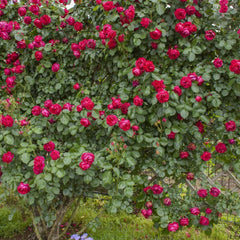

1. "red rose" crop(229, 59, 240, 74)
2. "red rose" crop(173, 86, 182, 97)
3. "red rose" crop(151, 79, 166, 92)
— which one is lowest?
"red rose" crop(173, 86, 182, 97)

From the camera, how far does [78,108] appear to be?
60.6 inches

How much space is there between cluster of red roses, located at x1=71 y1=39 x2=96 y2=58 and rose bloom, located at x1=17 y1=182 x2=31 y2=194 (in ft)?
2.99

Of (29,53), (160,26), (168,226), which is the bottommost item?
(168,226)

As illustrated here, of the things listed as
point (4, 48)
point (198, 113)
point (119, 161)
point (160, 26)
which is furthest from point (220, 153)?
point (4, 48)

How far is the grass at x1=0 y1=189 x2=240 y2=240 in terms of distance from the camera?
6.73 feet

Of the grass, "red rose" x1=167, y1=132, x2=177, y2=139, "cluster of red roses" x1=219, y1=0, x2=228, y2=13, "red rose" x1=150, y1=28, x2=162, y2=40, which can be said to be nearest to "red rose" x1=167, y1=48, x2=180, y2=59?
"red rose" x1=150, y1=28, x2=162, y2=40

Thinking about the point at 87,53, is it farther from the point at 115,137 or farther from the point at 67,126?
the point at 115,137

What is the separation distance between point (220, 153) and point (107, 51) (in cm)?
101

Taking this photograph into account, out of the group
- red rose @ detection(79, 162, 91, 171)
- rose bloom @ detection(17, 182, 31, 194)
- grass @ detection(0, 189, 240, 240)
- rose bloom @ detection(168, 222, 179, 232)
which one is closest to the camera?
red rose @ detection(79, 162, 91, 171)

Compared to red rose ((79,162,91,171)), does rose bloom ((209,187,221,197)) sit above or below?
below

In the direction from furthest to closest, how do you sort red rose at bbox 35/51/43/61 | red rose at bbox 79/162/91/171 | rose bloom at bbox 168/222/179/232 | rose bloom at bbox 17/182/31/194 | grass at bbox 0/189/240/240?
grass at bbox 0/189/240/240 → red rose at bbox 35/51/43/61 → rose bloom at bbox 168/222/179/232 → rose bloom at bbox 17/182/31/194 → red rose at bbox 79/162/91/171

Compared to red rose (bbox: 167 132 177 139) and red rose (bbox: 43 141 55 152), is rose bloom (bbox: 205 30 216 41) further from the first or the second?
red rose (bbox: 43 141 55 152)

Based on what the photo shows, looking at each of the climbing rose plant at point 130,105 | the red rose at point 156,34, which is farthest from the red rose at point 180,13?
the red rose at point 156,34

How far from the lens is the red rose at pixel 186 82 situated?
54.4 inches
